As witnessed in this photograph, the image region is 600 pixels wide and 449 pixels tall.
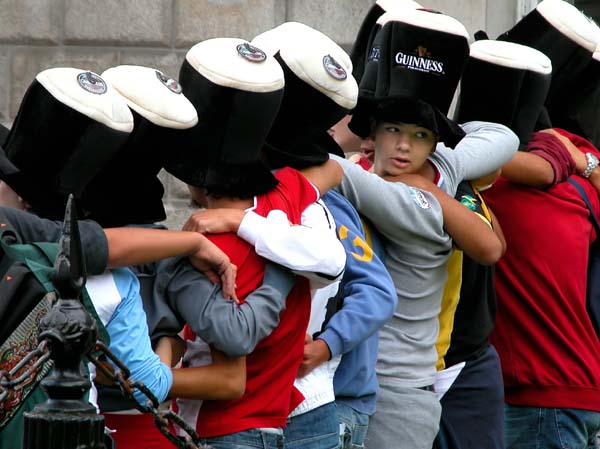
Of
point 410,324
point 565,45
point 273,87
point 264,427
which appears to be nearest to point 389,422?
point 410,324

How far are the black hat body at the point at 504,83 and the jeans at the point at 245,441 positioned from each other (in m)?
1.95

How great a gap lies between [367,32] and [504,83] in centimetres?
58

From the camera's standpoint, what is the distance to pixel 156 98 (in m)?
3.83

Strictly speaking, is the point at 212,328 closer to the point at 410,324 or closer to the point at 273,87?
the point at 273,87

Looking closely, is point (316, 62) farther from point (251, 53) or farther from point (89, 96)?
point (89, 96)

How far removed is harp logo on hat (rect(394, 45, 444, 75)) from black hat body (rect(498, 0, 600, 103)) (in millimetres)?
1038

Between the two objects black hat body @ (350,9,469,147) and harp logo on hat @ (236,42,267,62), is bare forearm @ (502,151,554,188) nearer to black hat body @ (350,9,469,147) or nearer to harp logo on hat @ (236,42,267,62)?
black hat body @ (350,9,469,147)

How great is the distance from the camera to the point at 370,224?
4.77 m

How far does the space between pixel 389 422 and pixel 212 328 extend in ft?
3.21

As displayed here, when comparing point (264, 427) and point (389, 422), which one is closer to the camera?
point (264, 427)

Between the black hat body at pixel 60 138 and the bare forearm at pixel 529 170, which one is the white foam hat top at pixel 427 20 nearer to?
the bare forearm at pixel 529 170

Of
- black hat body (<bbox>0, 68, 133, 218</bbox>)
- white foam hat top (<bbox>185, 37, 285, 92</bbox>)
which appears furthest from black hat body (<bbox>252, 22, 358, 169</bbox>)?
black hat body (<bbox>0, 68, 133, 218</bbox>)

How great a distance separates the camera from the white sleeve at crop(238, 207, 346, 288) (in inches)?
155

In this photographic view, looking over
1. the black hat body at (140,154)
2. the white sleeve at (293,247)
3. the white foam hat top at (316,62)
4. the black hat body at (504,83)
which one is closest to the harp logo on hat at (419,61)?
the black hat body at (504,83)
